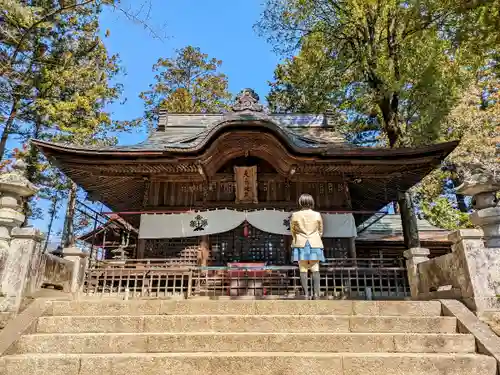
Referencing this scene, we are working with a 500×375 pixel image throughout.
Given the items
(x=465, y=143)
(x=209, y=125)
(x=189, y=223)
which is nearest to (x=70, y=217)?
(x=189, y=223)

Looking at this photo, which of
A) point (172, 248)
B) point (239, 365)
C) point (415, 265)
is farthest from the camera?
point (172, 248)

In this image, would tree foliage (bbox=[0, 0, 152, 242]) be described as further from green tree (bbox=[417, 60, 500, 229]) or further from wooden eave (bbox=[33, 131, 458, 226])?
green tree (bbox=[417, 60, 500, 229])

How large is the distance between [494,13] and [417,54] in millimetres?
4401

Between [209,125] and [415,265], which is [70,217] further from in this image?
→ [415,265]

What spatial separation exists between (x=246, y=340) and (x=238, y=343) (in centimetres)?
9

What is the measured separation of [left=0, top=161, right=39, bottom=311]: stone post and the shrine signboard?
19.0ft

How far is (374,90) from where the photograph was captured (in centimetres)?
1141

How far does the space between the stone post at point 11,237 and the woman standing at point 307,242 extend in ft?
12.3

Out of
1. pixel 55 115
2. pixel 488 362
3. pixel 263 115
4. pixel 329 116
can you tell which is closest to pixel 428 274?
pixel 488 362

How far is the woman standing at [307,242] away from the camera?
5.32m

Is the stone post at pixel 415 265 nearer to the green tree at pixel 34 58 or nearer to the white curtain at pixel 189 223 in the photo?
the white curtain at pixel 189 223

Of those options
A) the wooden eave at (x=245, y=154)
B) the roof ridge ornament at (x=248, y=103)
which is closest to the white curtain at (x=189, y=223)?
the wooden eave at (x=245, y=154)

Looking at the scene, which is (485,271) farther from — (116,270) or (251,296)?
(116,270)

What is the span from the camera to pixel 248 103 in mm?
10367
